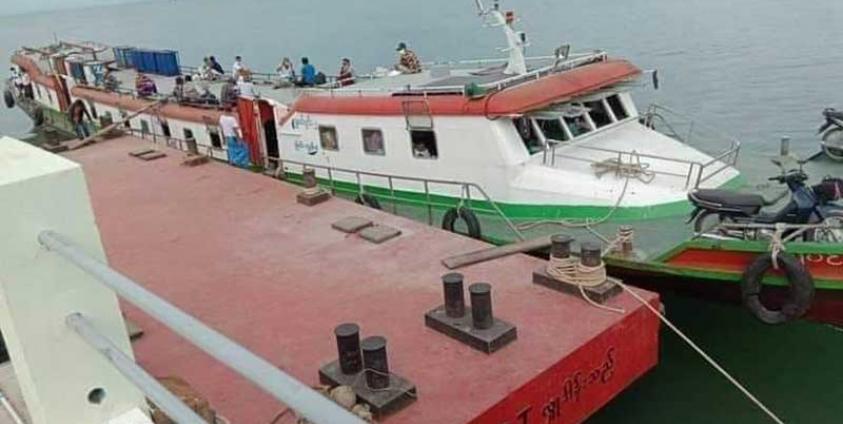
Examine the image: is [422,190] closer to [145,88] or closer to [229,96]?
[229,96]

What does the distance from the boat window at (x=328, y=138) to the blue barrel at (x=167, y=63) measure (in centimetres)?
1143

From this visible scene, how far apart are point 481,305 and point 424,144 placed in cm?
550

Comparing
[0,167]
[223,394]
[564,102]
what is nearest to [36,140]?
[564,102]

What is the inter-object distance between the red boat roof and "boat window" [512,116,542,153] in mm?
405

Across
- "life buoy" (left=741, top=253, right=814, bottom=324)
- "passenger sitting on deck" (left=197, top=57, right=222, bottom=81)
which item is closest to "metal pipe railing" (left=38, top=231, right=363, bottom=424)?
"life buoy" (left=741, top=253, right=814, bottom=324)

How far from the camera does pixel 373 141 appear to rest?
11.4 meters

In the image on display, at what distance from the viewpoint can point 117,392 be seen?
2.44 m

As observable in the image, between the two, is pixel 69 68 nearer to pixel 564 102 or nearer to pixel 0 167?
pixel 564 102

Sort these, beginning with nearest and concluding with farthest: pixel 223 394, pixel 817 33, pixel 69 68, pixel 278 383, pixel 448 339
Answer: pixel 278 383 < pixel 223 394 < pixel 448 339 < pixel 69 68 < pixel 817 33

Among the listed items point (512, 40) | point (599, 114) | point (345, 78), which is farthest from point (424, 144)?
point (345, 78)

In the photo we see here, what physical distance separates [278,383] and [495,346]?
4203 millimetres

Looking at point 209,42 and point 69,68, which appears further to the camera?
point 209,42

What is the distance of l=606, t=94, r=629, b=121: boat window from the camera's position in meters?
11.6

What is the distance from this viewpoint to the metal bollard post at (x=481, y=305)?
17.9 ft
